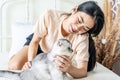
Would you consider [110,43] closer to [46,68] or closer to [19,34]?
[19,34]

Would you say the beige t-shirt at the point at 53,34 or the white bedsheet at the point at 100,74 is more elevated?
the beige t-shirt at the point at 53,34

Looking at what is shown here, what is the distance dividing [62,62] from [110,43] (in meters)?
0.91

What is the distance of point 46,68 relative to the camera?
0.99m

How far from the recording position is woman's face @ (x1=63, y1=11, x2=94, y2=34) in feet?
3.49

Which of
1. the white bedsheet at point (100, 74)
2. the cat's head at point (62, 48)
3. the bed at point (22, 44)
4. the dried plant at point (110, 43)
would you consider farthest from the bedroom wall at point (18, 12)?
the cat's head at point (62, 48)

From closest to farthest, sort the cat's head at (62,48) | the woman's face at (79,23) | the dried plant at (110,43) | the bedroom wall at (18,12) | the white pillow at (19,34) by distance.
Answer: the cat's head at (62,48) < the woman's face at (79,23) < the white pillow at (19,34) < the dried plant at (110,43) < the bedroom wall at (18,12)

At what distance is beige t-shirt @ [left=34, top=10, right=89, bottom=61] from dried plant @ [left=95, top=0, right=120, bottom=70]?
657 millimetres

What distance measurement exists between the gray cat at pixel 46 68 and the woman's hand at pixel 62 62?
14 millimetres

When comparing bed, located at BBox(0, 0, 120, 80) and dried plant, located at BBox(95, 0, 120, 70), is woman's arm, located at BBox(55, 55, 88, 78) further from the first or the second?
dried plant, located at BBox(95, 0, 120, 70)

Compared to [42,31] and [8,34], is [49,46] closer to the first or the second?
[42,31]

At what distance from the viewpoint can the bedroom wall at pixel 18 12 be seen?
2.01 metres

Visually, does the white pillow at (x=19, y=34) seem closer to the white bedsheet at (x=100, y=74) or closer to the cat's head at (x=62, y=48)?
the white bedsheet at (x=100, y=74)

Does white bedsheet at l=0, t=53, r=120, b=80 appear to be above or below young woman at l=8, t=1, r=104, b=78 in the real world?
below

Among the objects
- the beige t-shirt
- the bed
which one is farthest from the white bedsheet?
the beige t-shirt
